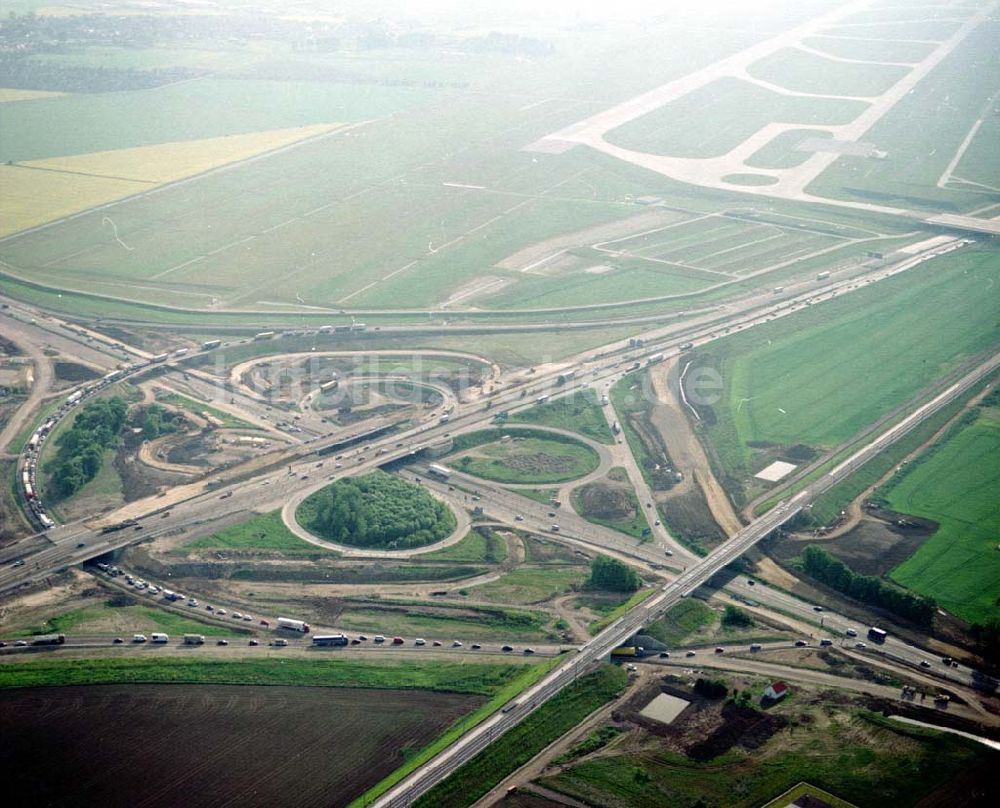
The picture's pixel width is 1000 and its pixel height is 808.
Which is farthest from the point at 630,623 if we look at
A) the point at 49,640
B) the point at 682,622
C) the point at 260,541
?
the point at 49,640

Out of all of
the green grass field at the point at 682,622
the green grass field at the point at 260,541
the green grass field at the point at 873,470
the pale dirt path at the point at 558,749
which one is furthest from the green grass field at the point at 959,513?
the green grass field at the point at 260,541

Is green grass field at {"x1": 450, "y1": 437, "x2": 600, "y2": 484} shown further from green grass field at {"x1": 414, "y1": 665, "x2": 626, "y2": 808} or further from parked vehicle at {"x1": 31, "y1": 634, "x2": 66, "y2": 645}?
parked vehicle at {"x1": 31, "y1": 634, "x2": 66, "y2": 645}

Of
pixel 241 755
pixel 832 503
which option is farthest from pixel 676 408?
pixel 241 755

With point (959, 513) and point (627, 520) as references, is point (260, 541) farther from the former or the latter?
point (959, 513)

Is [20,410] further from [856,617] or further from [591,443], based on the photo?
[856,617]

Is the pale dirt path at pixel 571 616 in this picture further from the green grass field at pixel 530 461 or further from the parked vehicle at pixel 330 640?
the green grass field at pixel 530 461

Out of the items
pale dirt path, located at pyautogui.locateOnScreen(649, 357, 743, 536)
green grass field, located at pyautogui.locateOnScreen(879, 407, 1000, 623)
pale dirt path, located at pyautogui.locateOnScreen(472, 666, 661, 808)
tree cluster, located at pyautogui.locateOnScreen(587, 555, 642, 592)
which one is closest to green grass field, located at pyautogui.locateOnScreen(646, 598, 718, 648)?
tree cluster, located at pyautogui.locateOnScreen(587, 555, 642, 592)
